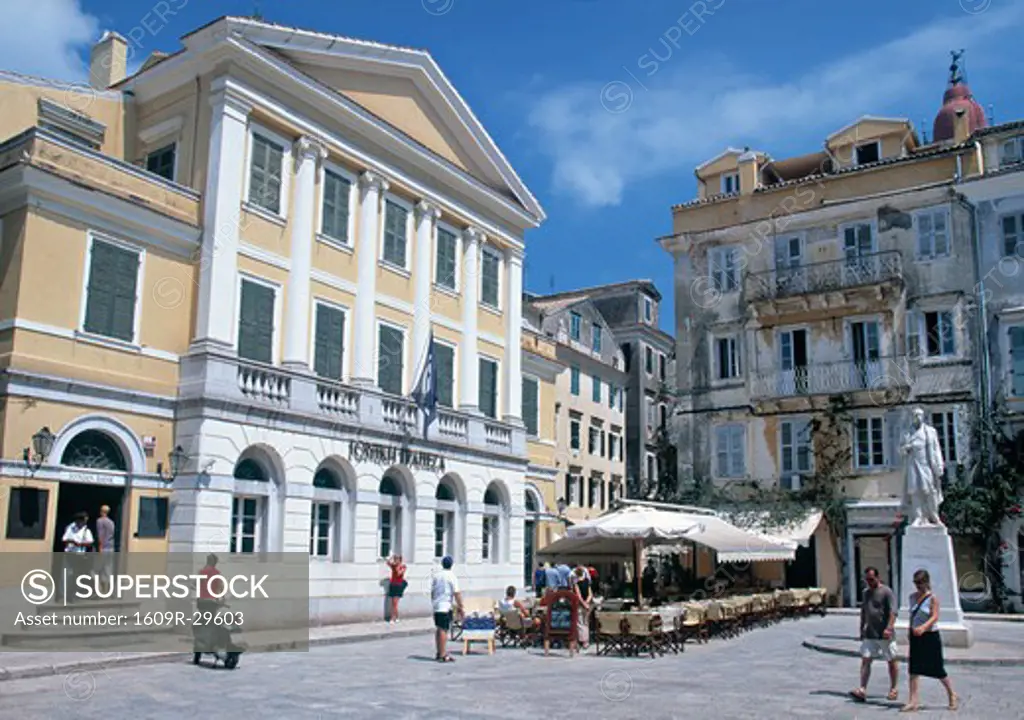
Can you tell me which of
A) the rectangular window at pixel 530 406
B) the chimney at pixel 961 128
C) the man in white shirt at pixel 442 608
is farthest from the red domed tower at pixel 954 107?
the man in white shirt at pixel 442 608

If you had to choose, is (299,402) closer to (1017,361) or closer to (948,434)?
(948,434)

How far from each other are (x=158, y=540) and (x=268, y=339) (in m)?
5.22

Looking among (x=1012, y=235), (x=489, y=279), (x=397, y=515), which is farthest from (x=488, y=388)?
(x=1012, y=235)

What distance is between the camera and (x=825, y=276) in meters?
35.0

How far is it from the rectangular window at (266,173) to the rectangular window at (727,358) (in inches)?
734

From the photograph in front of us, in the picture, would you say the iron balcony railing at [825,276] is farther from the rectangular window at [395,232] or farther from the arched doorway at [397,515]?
the arched doorway at [397,515]

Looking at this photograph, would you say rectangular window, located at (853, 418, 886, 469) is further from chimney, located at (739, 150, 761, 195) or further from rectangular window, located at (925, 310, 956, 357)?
chimney, located at (739, 150, 761, 195)

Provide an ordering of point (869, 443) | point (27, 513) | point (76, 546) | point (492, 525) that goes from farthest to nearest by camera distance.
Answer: point (869, 443) → point (492, 525) → point (76, 546) → point (27, 513)

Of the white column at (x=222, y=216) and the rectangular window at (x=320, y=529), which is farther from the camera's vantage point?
the rectangular window at (x=320, y=529)

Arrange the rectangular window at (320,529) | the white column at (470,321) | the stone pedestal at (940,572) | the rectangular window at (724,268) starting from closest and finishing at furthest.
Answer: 1. the stone pedestal at (940,572)
2. the rectangular window at (320,529)
3. the white column at (470,321)
4. the rectangular window at (724,268)

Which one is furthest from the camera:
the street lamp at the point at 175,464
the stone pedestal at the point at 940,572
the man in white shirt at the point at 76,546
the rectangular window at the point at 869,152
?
the rectangular window at the point at 869,152

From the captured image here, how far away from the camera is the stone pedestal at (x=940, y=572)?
62.2ft

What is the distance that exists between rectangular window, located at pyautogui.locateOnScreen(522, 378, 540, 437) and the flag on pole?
8335mm

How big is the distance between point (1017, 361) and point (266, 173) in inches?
915
